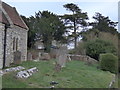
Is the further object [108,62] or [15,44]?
[108,62]

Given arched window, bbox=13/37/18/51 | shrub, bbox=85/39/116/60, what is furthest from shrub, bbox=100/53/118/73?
arched window, bbox=13/37/18/51

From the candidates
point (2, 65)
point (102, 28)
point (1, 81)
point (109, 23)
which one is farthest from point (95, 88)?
point (109, 23)

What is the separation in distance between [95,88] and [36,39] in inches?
1145

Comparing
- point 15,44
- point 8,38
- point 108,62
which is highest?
point 8,38

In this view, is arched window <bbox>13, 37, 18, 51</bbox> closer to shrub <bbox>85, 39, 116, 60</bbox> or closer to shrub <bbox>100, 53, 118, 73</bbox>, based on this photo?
shrub <bbox>100, 53, 118, 73</bbox>

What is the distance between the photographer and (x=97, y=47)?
1403 inches

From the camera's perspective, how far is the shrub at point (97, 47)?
115ft

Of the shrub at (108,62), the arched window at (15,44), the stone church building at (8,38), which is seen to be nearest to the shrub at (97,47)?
the shrub at (108,62)

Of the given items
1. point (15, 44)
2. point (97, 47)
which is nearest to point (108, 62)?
point (97, 47)

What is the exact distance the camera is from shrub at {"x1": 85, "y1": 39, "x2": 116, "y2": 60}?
115ft

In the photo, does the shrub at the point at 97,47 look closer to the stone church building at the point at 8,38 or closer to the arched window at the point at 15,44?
the stone church building at the point at 8,38

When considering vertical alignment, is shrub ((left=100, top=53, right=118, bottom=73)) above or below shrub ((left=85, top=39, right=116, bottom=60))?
below

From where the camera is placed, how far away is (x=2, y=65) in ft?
59.4

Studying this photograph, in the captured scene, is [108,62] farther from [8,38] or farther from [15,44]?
[8,38]
